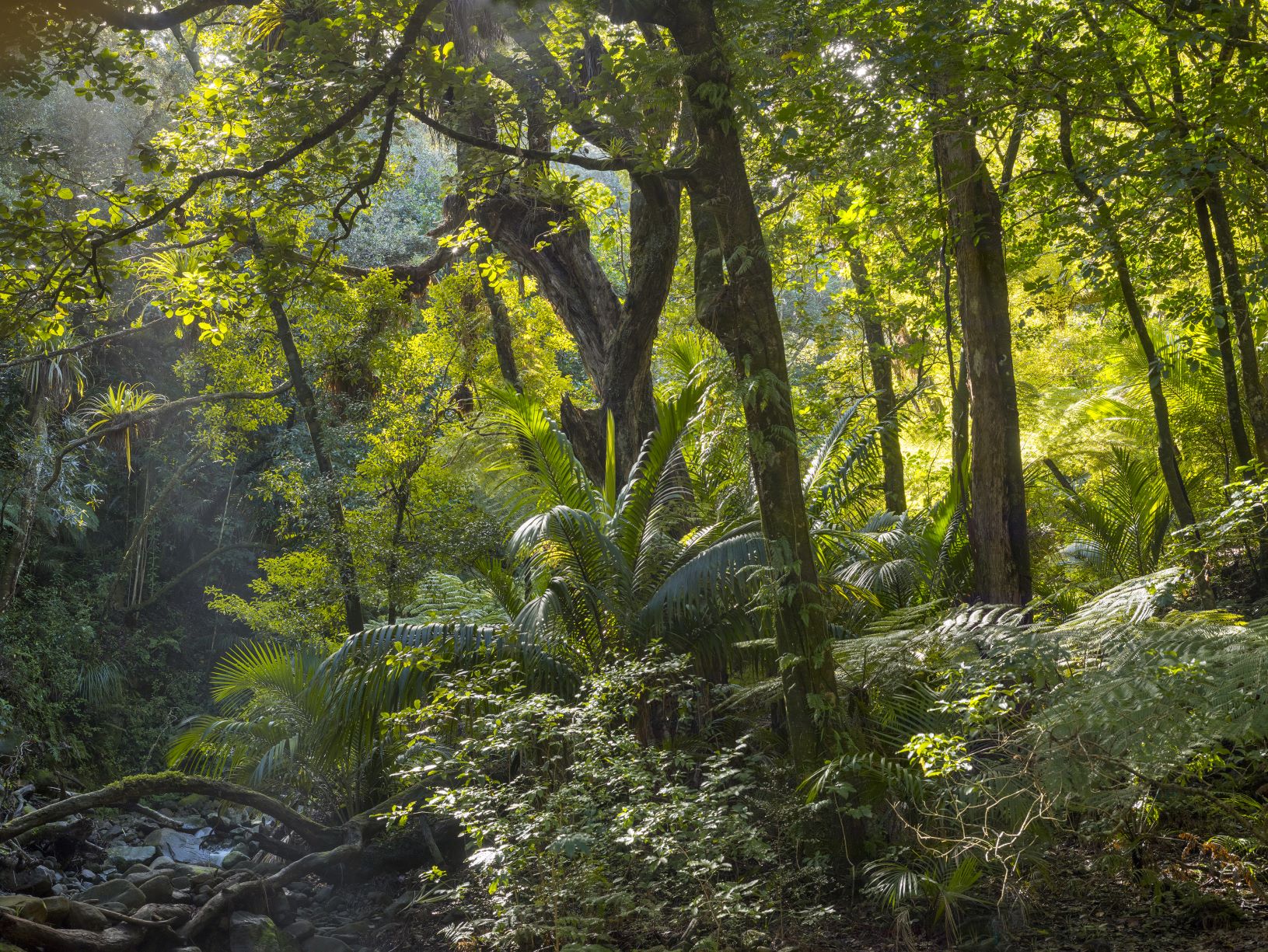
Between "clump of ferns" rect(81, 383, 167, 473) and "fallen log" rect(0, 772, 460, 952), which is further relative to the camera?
"clump of ferns" rect(81, 383, 167, 473)

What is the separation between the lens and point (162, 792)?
23.0ft

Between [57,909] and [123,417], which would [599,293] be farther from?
[123,417]

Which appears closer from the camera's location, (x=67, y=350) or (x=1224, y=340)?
(x=1224, y=340)

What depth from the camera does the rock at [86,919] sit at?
20.8 feet

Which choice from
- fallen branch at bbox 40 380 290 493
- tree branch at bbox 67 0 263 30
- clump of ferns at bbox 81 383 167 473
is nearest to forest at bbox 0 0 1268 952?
tree branch at bbox 67 0 263 30

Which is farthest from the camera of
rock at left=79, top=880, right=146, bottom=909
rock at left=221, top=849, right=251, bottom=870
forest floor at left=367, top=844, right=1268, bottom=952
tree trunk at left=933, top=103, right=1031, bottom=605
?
rock at left=221, top=849, right=251, bottom=870

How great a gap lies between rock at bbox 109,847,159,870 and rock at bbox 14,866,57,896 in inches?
78.1

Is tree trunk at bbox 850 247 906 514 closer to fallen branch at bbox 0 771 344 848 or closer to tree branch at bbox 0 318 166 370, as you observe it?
fallen branch at bbox 0 771 344 848

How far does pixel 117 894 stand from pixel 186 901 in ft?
1.64

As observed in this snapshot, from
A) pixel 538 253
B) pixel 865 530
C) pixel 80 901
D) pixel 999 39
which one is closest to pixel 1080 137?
pixel 999 39

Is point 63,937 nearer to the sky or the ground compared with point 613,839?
nearer to the ground

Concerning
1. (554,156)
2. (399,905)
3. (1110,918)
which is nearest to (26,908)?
(399,905)

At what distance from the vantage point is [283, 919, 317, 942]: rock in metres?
6.80

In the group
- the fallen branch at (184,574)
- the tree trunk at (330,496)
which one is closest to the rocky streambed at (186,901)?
the tree trunk at (330,496)
